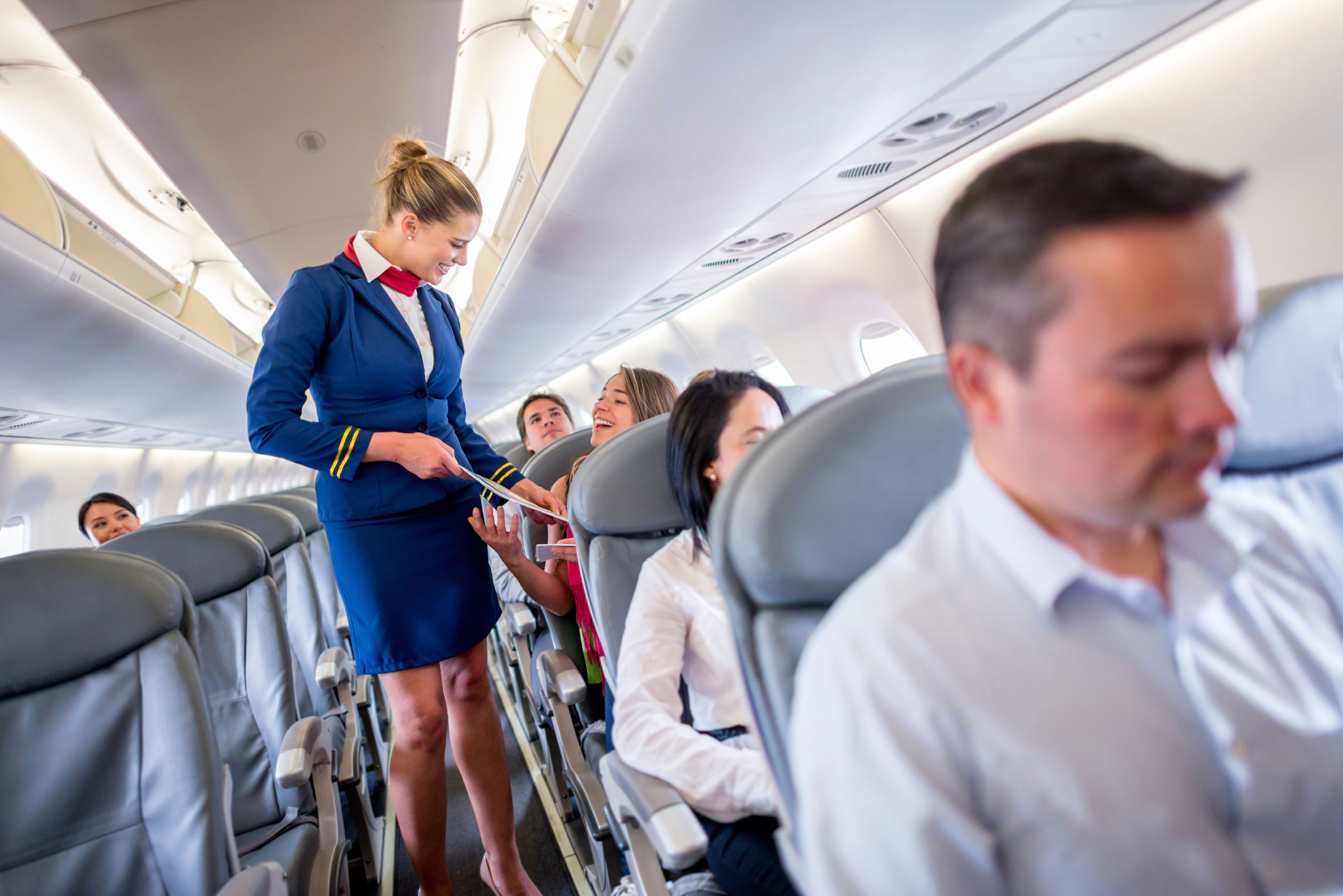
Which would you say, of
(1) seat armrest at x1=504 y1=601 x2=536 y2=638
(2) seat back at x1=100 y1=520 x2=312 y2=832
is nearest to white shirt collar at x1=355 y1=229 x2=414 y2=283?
(2) seat back at x1=100 y1=520 x2=312 y2=832

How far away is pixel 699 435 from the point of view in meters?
1.53

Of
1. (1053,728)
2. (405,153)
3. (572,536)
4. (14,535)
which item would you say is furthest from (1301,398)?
(14,535)

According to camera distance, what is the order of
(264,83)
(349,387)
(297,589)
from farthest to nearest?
(297,589)
(264,83)
(349,387)

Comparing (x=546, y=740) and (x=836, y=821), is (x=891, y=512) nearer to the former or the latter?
(x=836, y=821)

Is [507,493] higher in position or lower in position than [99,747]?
higher

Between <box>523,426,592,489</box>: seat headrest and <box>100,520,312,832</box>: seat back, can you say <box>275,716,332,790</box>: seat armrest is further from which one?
<box>523,426,592,489</box>: seat headrest

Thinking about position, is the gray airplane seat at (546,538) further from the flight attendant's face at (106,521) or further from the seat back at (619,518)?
the flight attendant's face at (106,521)

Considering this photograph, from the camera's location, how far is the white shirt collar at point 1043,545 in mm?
664

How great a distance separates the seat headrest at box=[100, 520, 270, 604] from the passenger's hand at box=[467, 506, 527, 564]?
0.97 meters

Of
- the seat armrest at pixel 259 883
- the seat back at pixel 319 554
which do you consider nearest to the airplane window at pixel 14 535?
the seat back at pixel 319 554

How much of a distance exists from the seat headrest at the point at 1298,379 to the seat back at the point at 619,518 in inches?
48.7

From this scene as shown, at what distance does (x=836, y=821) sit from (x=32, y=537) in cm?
910

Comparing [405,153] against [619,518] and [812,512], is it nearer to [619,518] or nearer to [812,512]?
[619,518]

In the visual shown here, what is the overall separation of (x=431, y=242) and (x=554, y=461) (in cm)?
145
